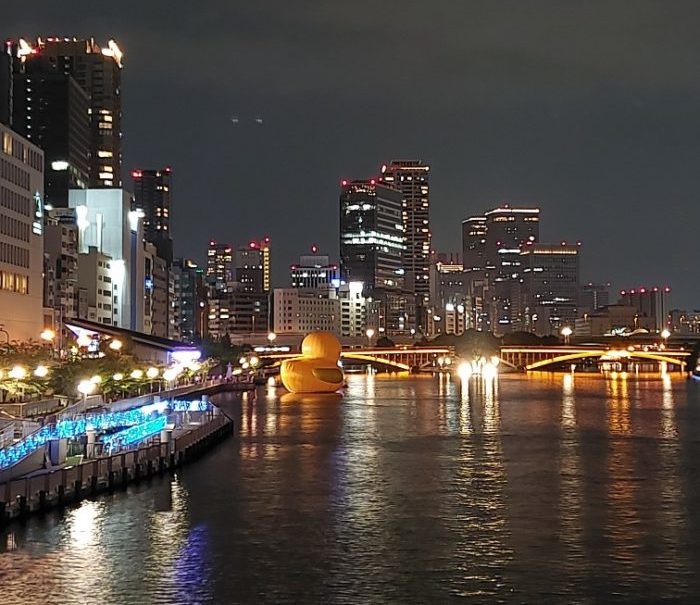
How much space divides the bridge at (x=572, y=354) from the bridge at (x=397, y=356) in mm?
11394

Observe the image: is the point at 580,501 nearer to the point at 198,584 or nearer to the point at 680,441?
the point at 198,584

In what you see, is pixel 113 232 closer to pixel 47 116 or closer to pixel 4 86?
pixel 4 86

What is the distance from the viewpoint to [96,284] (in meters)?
125

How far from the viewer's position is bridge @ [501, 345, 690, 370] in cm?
14500

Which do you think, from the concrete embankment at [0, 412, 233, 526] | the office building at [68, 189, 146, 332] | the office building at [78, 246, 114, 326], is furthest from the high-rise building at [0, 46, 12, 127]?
the concrete embankment at [0, 412, 233, 526]

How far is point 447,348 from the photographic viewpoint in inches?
6786

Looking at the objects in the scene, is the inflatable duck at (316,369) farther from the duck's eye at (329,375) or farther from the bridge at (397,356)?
the bridge at (397,356)

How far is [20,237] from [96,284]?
4728 centimetres

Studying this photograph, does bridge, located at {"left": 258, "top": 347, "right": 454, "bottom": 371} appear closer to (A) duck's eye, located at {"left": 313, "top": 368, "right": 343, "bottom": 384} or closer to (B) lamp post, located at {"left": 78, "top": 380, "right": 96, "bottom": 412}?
(A) duck's eye, located at {"left": 313, "top": 368, "right": 343, "bottom": 384}

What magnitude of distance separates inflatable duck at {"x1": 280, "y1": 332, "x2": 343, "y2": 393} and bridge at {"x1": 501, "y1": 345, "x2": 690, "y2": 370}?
56976 mm

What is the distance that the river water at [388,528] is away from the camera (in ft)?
78.6

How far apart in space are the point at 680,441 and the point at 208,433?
77.8 ft

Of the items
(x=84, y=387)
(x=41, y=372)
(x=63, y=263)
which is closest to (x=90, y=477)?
(x=84, y=387)

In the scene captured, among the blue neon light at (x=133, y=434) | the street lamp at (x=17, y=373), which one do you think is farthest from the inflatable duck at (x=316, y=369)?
the blue neon light at (x=133, y=434)
